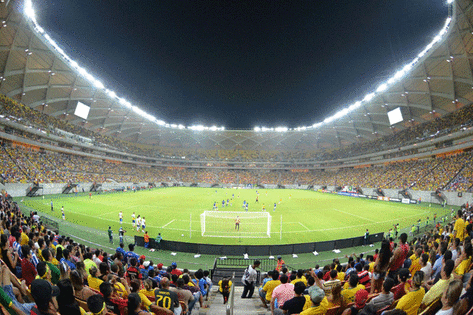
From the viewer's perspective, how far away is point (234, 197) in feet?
151

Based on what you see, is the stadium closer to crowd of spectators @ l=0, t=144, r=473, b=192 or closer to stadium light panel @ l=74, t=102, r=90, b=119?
stadium light panel @ l=74, t=102, r=90, b=119

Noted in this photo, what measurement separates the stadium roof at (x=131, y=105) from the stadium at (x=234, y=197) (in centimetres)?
27

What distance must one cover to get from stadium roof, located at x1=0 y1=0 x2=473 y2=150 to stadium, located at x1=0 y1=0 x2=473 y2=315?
0.89 feet

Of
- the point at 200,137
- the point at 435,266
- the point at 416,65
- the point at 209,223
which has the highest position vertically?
the point at 416,65

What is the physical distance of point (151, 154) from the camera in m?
88.0

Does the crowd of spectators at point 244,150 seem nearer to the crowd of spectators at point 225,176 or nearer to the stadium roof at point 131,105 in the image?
the stadium roof at point 131,105

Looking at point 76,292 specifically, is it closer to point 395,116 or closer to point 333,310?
point 333,310

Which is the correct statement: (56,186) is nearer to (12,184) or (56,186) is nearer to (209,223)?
(12,184)

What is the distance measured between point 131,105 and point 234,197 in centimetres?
3885

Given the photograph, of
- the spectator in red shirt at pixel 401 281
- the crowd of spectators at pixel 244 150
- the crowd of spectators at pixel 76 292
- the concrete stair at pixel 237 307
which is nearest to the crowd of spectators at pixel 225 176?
the crowd of spectators at pixel 244 150

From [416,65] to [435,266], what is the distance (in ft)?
132

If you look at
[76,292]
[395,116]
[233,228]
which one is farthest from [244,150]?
[76,292]

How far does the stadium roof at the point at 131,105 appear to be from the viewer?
2714 cm

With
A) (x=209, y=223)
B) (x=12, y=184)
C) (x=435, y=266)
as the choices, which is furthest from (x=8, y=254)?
(x=12, y=184)
